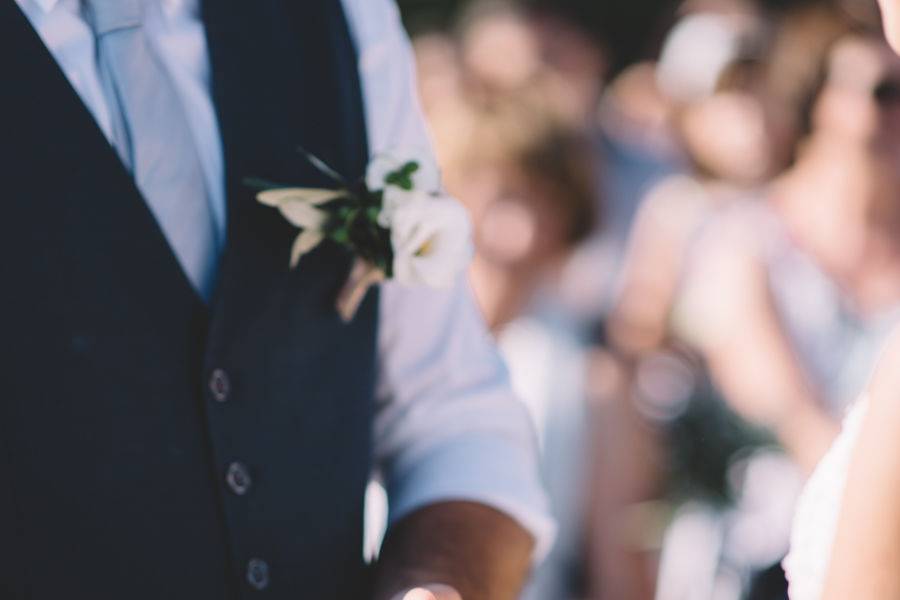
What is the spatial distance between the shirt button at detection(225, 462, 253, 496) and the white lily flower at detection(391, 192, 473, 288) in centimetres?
31

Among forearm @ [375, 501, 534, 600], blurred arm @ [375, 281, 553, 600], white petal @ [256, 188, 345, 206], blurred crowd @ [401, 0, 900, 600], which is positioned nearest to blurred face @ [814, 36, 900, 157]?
blurred crowd @ [401, 0, 900, 600]

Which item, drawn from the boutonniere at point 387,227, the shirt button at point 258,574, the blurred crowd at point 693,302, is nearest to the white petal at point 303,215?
the boutonniere at point 387,227

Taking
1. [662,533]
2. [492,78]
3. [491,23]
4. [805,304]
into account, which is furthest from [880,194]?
[491,23]

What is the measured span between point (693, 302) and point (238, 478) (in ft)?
8.03

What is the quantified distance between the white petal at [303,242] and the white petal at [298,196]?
4cm

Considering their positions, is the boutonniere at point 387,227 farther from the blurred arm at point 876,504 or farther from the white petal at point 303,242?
the blurred arm at point 876,504

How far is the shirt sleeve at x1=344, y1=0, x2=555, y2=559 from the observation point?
5.62ft

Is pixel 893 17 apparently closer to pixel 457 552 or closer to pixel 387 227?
pixel 387 227

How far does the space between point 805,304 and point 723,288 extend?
23cm

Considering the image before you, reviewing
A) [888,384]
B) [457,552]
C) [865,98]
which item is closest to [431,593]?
[457,552]

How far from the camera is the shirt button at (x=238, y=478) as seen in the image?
1.47 m

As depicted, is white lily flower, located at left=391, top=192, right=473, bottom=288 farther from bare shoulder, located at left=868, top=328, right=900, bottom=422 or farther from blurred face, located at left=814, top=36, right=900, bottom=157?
blurred face, located at left=814, top=36, right=900, bottom=157

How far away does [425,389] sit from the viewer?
1.76 metres

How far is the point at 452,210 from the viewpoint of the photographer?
1638 mm
